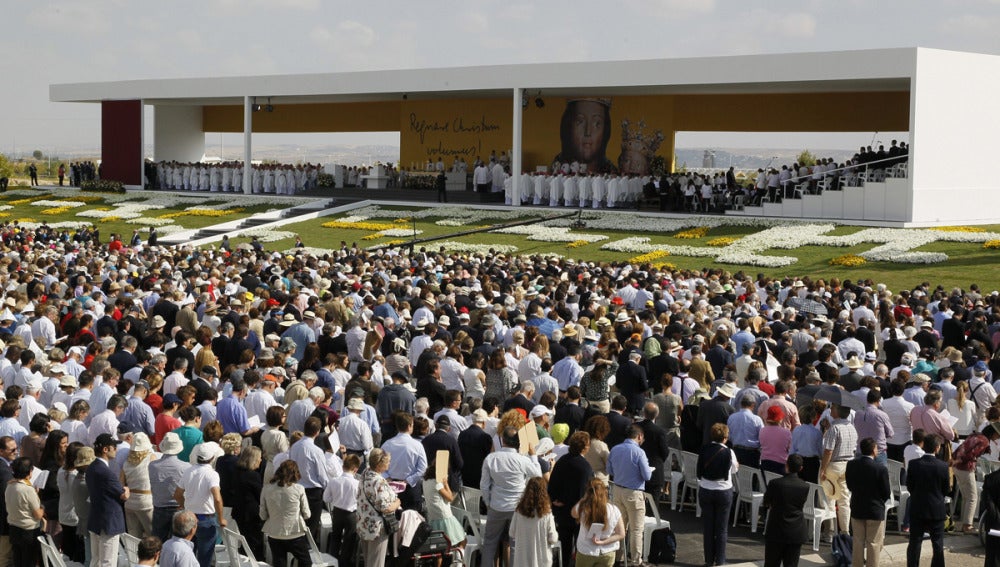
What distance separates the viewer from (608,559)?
872cm

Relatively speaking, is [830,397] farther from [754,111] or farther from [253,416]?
[754,111]

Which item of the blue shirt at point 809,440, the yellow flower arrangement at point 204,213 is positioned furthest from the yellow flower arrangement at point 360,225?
the blue shirt at point 809,440

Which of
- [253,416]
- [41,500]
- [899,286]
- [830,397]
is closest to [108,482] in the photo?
[41,500]

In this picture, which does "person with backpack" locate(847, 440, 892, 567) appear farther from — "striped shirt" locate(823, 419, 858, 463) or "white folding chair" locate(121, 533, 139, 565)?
"white folding chair" locate(121, 533, 139, 565)

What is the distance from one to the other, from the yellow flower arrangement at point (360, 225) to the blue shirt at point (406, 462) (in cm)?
2726

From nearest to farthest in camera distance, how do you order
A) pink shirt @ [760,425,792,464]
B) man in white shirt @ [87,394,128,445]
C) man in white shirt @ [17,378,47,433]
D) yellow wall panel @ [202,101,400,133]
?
man in white shirt @ [87,394,128,445]
man in white shirt @ [17,378,47,433]
pink shirt @ [760,425,792,464]
yellow wall panel @ [202,101,400,133]

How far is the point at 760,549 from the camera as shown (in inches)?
421

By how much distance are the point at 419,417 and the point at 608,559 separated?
2.14 metres

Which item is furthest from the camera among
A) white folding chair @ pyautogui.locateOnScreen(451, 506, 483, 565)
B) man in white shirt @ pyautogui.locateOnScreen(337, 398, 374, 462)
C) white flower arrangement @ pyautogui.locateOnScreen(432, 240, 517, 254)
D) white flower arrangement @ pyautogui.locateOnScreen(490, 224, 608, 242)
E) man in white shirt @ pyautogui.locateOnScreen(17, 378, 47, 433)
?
white flower arrangement @ pyautogui.locateOnScreen(490, 224, 608, 242)

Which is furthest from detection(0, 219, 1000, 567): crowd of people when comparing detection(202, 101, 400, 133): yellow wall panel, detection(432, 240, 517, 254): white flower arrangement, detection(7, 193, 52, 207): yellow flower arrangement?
detection(202, 101, 400, 133): yellow wall panel

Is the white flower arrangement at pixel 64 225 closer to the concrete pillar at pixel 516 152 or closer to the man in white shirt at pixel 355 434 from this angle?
the concrete pillar at pixel 516 152

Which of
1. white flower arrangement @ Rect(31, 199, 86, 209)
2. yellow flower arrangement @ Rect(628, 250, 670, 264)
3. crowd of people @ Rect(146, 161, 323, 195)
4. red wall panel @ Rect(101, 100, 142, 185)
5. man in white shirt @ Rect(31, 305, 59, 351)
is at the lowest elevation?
man in white shirt @ Rect(31, 305, 59, 351)

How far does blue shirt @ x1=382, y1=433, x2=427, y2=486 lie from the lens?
9477 mm

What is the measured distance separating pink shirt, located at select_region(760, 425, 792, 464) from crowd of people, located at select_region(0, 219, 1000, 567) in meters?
0.02
